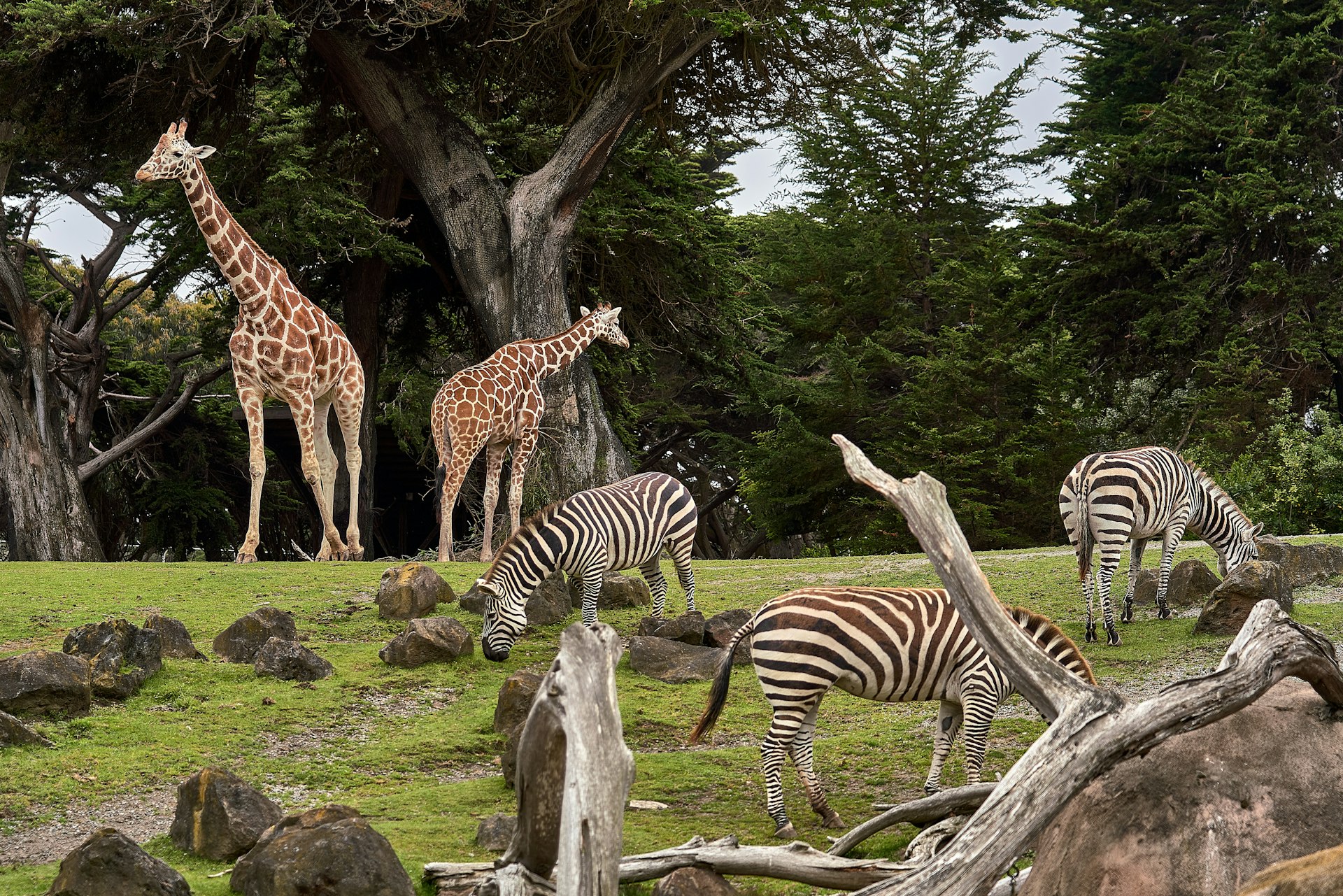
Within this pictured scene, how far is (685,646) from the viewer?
10.8 metres

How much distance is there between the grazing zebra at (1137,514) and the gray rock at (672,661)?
3307 mm

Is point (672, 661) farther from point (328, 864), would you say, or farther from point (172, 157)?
point (172, 157)

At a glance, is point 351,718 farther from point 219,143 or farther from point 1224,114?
point 1224,114

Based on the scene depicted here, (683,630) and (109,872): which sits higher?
(683,630)

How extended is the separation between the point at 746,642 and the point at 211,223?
811cm

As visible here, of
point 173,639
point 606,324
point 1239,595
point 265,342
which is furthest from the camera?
point 606,324

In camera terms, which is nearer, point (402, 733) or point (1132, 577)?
point (402, 733)

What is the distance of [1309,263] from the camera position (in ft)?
79.7

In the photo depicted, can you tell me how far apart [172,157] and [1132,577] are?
10795 mm

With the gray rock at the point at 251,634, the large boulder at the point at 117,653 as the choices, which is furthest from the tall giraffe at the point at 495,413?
the large boulder at the point at 117,653

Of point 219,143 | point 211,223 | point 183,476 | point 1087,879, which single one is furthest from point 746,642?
point 183,476

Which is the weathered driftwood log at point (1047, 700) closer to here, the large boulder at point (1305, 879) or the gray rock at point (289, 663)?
the large boulder at point (1305, 879)

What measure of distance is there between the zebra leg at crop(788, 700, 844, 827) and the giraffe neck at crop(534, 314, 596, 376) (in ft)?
31.4

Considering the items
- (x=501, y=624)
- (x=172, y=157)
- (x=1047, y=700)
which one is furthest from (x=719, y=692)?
(x=172, y=157)
